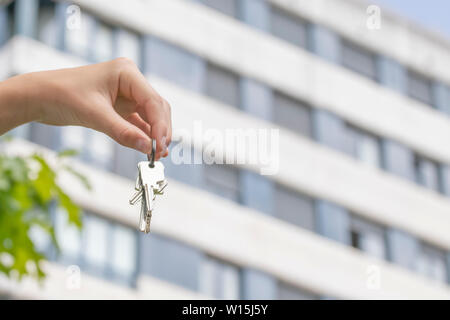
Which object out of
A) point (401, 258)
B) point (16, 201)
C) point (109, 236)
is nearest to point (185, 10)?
point (109, 236)

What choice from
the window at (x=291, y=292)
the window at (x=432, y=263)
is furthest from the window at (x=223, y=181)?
the window at (x=432, y=263)

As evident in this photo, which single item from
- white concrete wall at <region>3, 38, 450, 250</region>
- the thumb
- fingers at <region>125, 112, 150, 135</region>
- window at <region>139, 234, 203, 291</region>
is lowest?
the thumb

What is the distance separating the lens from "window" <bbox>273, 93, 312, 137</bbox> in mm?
37250

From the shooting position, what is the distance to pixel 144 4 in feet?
114

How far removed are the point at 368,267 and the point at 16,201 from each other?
1200 inches

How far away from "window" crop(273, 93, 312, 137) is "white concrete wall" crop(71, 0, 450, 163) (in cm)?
37

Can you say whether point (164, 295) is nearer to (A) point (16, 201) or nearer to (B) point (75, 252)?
(B) point (75, 252)

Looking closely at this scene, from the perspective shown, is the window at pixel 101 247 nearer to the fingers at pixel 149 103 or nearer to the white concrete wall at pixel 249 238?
the white concrete wall at pixel 249 238

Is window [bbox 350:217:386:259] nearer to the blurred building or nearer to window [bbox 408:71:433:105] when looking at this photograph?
the blurred building

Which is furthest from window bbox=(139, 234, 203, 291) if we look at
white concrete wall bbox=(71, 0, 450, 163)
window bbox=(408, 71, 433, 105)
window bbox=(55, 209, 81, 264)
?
window bbox=(408, 71, 433, 105)

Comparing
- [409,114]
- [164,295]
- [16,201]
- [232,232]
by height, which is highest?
[409,114]

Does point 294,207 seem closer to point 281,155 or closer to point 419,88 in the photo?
point 281,155

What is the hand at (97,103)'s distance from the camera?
3748 mm

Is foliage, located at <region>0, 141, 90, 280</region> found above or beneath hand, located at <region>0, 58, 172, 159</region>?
above
